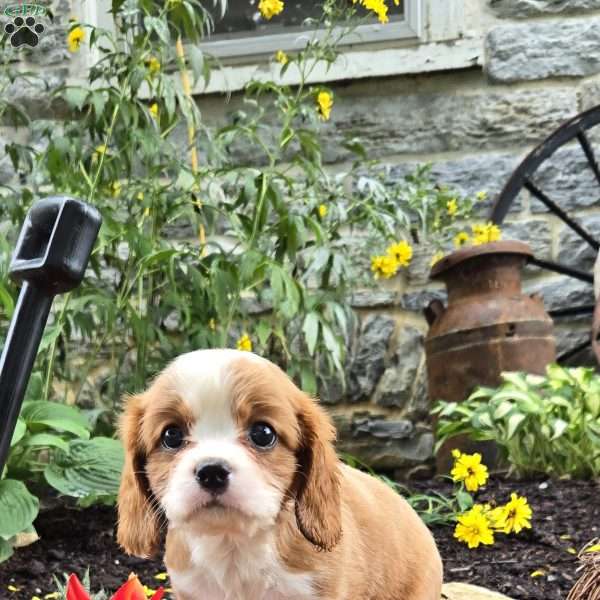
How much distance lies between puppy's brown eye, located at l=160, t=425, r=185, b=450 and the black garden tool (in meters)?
0.72

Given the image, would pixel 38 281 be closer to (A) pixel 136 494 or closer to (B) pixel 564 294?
(A) pixel 136 494

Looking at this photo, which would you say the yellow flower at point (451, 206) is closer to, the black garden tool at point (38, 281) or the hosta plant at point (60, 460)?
the hosta plant at point (60, 460)

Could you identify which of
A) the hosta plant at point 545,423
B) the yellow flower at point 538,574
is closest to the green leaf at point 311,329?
the hosta plant at point 545,423

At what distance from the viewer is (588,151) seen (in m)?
4.70

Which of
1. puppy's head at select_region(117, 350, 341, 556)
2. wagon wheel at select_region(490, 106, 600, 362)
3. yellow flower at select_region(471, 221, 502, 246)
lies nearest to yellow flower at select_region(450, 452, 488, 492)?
yellow flower at select_region(471, 221, 502, 246)

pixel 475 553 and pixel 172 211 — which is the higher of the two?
pixel 172 211

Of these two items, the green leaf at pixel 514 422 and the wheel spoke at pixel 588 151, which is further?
the wheel spoke at pixel 588 151

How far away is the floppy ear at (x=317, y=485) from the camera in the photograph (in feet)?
4.75

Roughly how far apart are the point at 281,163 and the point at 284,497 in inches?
141

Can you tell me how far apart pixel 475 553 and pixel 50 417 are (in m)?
1.27

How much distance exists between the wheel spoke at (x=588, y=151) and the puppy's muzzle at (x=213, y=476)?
3.79 m

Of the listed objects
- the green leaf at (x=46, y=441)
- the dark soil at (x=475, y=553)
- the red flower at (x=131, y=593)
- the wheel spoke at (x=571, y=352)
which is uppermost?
the wheel spoke at (x=571, y=352)

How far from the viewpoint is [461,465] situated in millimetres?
3008

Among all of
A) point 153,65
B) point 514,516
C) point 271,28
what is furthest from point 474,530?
point 271,28
